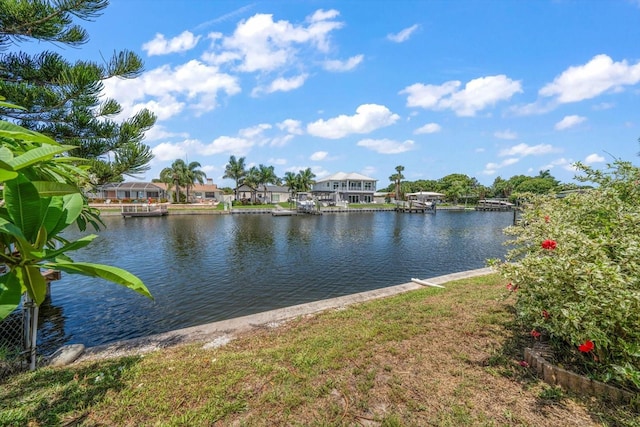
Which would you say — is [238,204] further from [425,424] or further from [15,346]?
[425,424]

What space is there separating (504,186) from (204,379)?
10111 centimetres

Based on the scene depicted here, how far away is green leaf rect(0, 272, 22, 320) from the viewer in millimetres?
1281

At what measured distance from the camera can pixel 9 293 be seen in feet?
4.36

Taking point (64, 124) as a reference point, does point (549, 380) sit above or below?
below

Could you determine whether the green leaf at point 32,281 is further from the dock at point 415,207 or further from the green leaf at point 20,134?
the dock at point 415,207

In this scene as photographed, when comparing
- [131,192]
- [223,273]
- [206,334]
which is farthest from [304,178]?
[206,334]

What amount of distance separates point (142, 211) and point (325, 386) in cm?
4237

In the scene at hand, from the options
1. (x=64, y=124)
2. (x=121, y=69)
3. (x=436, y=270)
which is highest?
(x=121, y=69)

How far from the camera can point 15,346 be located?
4434 mm

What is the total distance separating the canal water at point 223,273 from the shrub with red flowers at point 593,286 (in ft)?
23.4

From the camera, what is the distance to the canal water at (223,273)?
27.0ft

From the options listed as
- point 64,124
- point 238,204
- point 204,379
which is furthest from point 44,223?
point 238,204

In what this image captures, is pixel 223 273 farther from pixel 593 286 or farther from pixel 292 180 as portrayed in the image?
pixel 292 180

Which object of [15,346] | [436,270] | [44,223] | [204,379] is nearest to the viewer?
[44,223]
